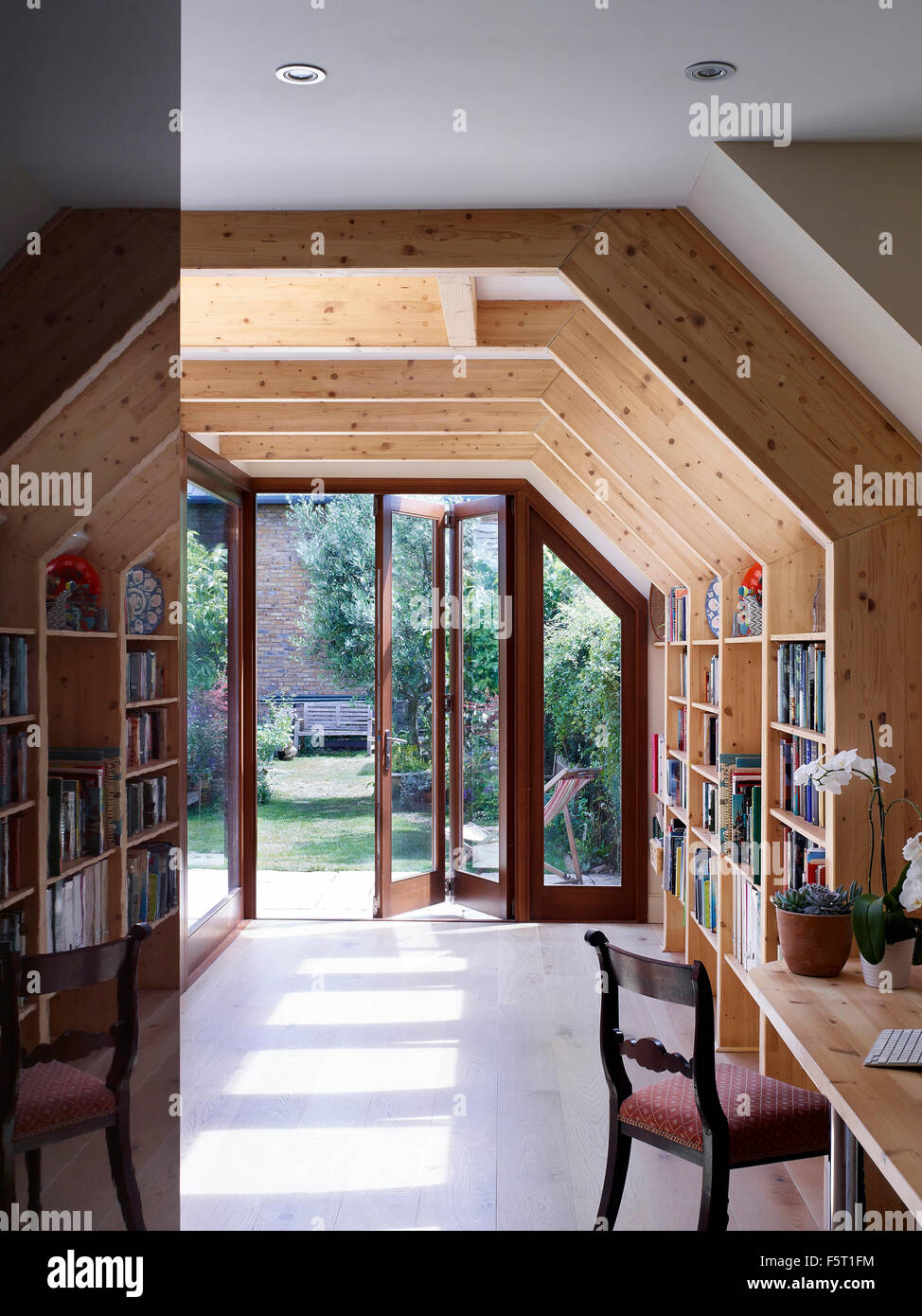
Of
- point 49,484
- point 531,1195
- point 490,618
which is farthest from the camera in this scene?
point 490,618

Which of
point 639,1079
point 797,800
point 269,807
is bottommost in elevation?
point 639,1079

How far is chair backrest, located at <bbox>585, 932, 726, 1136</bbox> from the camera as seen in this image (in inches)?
85.8

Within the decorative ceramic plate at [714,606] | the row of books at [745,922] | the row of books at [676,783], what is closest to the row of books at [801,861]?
the row of books at [745,922]

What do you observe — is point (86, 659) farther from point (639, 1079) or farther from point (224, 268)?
point (639, 1079)

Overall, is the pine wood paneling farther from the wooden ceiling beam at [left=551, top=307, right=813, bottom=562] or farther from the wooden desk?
the wooden ceiling beam at [left=551, top=307, right=813, bottom=562]

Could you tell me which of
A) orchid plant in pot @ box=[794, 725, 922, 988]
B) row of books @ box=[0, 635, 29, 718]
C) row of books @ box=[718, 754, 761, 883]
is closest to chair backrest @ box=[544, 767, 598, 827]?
row of books @ box=[718, 754, 761, 883]

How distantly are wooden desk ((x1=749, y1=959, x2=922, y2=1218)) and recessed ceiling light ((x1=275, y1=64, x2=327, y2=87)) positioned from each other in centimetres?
216

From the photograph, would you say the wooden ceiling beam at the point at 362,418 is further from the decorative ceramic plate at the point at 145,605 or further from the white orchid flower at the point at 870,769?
the white orchid flower at the point at 870,769

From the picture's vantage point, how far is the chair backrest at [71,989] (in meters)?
1.27

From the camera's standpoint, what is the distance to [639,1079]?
3.92m

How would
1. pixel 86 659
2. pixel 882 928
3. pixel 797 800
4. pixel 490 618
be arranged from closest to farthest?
1. pixel 86 659
2. pixel 882 928
3. pixel 797 800
4. pixel 490 618

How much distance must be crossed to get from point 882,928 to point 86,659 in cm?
186

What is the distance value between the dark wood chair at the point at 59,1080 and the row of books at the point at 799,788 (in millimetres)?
2189
